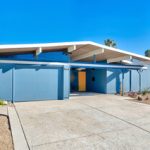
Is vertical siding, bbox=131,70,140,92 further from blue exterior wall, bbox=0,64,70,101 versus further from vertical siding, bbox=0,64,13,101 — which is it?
vertical siding, bbox=0,64,13,101

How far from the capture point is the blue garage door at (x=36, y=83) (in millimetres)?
9537

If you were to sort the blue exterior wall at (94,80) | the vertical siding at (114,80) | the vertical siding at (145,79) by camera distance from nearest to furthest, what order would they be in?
the vertical siding at (114,80), the blue exterior wall at (94,80), the vertical siding at (145,79)

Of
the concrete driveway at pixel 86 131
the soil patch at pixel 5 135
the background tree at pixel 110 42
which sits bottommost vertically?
the concrete driveway at pixel 86 131

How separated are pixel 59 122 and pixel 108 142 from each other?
2.17 metres

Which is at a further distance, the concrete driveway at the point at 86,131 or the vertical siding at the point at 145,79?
the vertical siding at the point at 145,79

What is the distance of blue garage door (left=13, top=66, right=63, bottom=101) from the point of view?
954 centimetres

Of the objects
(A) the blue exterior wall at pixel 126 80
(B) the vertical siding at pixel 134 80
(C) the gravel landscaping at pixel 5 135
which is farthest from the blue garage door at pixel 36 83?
(B) the vertical siding at pixel 134 80

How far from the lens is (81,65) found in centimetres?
1135

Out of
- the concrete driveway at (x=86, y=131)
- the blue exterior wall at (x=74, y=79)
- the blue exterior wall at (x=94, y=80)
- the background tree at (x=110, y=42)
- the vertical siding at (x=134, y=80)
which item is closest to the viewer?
the concrete driveway at (x=86, y=131)

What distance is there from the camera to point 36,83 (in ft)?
32.9

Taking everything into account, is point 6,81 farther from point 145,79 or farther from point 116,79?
point 145,79

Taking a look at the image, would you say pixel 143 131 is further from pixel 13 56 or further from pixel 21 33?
pixel 21 33

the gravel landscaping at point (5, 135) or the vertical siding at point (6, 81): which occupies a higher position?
the vertical siding at point (6, 81)

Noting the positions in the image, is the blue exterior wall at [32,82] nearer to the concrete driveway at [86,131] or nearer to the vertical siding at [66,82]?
the vertical siding at [66,82]
